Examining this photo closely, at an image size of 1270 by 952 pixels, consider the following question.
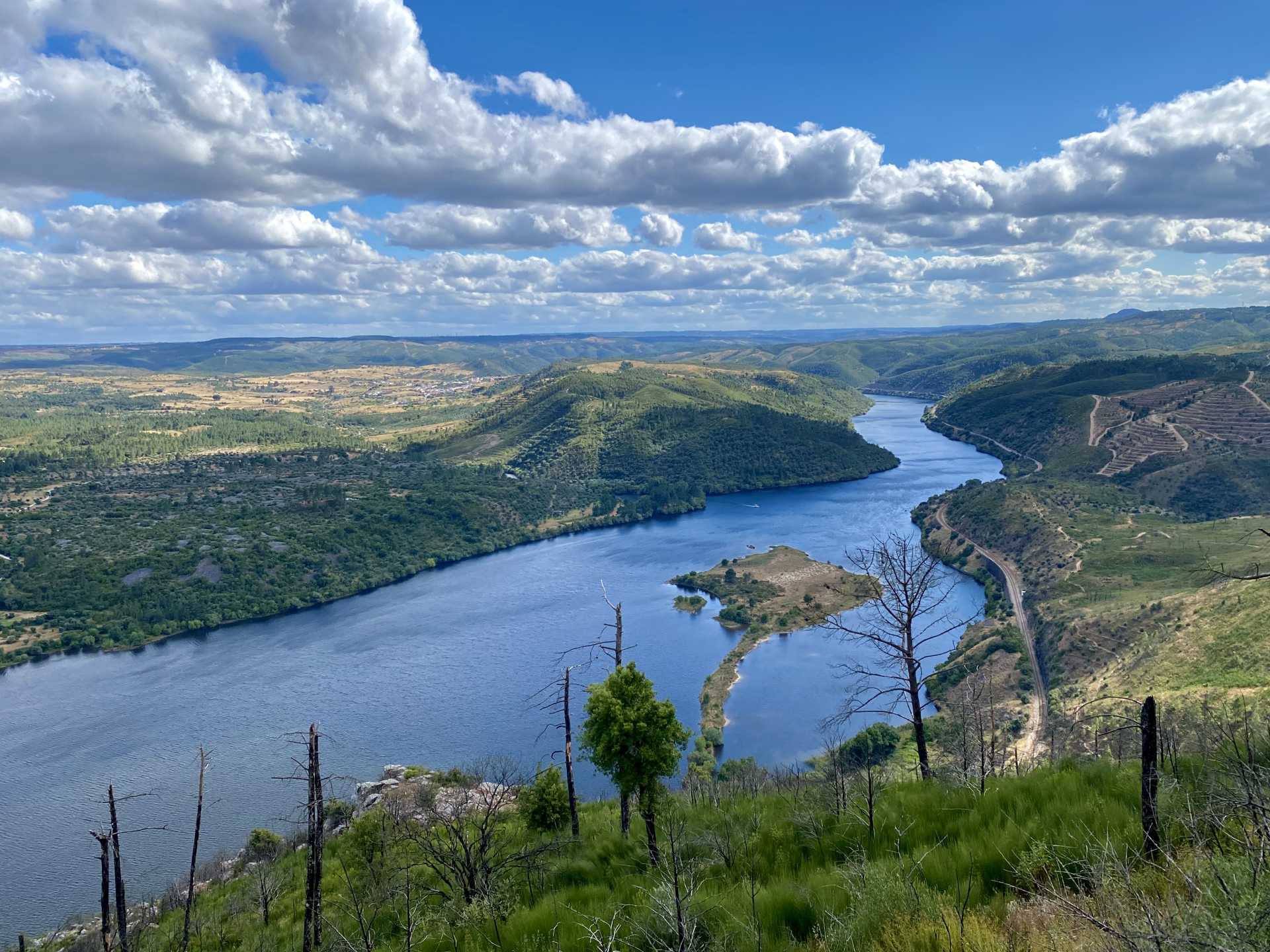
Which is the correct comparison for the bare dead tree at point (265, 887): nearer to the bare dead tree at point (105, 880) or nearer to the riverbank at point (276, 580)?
the bare dead tree at point (105, 880)

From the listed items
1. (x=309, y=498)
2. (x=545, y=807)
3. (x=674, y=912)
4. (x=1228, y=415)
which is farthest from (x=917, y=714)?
(x=1228, y=415)

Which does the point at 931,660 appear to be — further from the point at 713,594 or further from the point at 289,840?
the point at 289,840

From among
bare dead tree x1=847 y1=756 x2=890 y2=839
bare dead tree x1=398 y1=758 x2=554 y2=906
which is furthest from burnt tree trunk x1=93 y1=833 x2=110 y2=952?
bare dead tree x1=847 y1=756 x2=890 y2=839

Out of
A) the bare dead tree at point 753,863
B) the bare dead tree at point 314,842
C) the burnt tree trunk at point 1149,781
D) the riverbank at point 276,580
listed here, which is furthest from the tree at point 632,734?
the riverbank at point 276,580

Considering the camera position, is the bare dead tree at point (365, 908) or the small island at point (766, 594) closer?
the bare dead tree at point (365, 908)

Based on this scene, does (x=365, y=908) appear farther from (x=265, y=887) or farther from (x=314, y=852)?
(x=265, y=887)

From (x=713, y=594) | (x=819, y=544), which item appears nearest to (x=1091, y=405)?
(x=819, y=544)
